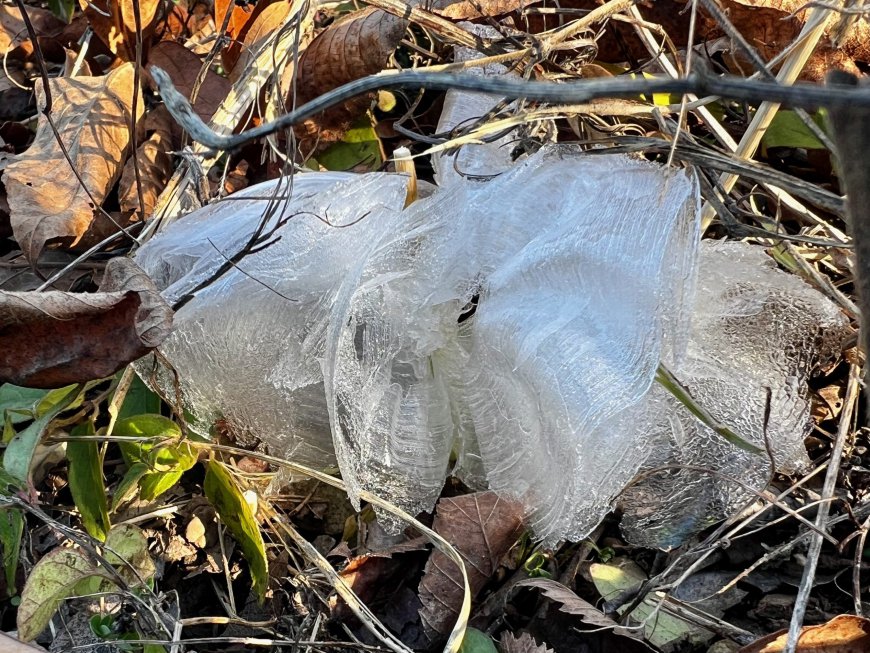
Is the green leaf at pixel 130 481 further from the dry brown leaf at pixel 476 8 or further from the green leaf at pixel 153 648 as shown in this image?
the dry brown leaf at pixel 476 8

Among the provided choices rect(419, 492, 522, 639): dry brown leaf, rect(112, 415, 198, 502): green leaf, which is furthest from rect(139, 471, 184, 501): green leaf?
rect(419, 492, 522, 639): dry brown leaf

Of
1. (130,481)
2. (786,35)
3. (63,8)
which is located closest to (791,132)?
(786,35)

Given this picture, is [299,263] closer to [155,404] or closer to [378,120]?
[155,404]

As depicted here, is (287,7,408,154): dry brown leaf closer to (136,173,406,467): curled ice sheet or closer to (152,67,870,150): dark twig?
(136,173,406,467): curled ice sheet

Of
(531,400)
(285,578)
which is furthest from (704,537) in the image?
(285,578)

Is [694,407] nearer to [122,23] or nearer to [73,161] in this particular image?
[73,161]
